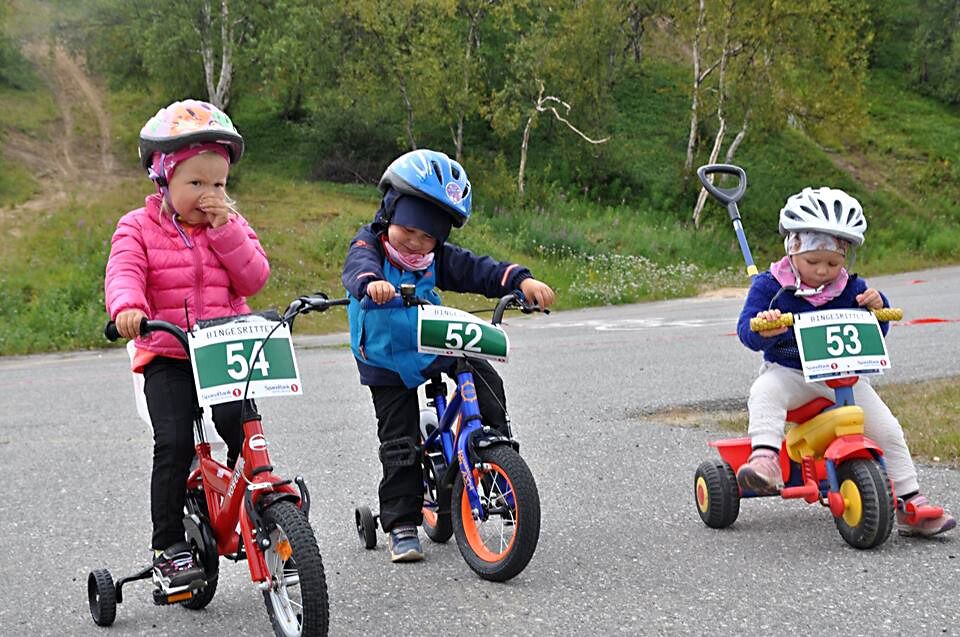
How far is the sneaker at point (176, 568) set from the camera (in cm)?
407

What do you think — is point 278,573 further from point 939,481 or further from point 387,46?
point 387,46

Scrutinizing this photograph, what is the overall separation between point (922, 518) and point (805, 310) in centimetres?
105

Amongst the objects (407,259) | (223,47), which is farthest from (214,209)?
(223,47)

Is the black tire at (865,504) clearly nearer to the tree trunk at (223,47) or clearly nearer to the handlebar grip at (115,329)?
the handlebar grip at (115,329)

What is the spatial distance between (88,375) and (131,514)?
26.9 ft

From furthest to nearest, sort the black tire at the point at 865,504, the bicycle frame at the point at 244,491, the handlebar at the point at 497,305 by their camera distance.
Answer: the black tire at the point at 865,504
the handlebar at the point at 497,305
the bicycle frame at the point at 244,491

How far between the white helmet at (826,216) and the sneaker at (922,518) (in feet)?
3.78

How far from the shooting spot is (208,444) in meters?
4.29

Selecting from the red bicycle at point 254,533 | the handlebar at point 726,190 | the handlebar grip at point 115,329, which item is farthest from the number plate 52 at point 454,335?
the handlebar at point 726,190

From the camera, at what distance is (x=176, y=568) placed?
4.13m

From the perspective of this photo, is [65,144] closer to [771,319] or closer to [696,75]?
[696,75]

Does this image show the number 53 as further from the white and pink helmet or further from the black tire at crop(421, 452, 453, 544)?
the white and pink helmet

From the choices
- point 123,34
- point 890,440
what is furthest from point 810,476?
point 123,34

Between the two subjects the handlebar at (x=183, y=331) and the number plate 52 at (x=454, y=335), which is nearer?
the handlebar at (x=183, y=331)
